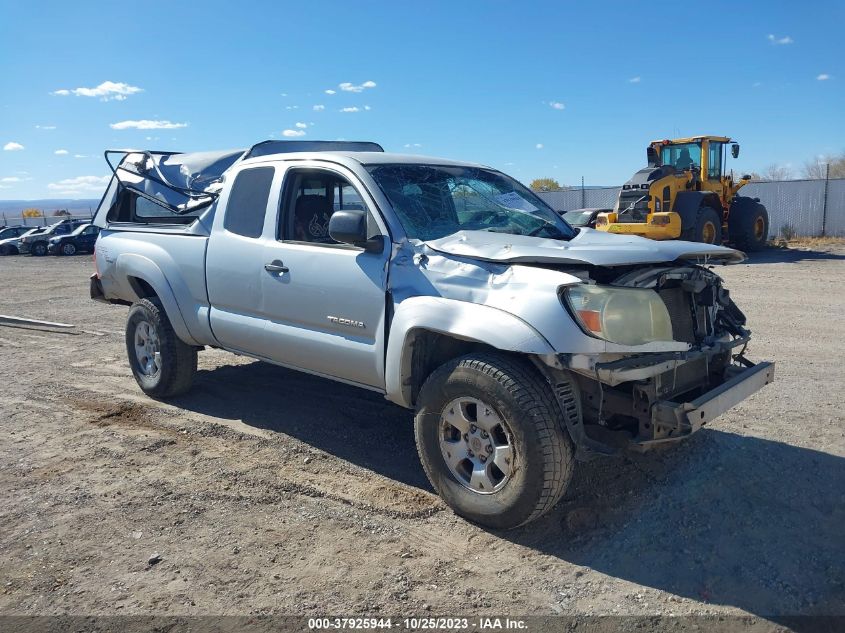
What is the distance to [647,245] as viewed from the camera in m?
3.94

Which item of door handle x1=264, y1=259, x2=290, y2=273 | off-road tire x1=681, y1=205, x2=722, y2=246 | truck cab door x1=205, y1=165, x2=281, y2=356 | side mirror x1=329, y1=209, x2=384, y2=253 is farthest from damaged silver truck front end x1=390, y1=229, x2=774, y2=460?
off-road tire x1=681, y1=205, x2=722, y2=246

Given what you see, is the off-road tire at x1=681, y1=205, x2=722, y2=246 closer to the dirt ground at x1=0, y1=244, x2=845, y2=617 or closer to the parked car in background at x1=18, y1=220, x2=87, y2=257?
the dirt ground at x1=0, y1=244, x2=845, y2=617

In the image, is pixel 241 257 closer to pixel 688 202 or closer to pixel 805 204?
pixel 688 202

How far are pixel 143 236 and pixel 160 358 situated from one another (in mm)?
1108

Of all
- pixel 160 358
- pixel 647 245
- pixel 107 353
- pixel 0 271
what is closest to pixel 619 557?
pixel 647 245

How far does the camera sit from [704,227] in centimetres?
1712

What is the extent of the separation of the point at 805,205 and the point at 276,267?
77.2 ft

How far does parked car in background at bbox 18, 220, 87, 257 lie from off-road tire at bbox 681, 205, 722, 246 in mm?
27542

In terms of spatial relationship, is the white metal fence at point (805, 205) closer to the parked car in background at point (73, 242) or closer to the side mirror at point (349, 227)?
the side mirror at point (349, 227)

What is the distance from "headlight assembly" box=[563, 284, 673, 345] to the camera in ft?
11.3

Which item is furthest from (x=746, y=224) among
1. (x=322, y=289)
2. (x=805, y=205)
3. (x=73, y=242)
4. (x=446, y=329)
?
(x=73, y=242)

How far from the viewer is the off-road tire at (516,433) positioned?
3422 mm

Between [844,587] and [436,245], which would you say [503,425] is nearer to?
[436,245]

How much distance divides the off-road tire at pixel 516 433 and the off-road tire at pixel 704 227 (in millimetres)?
14276
